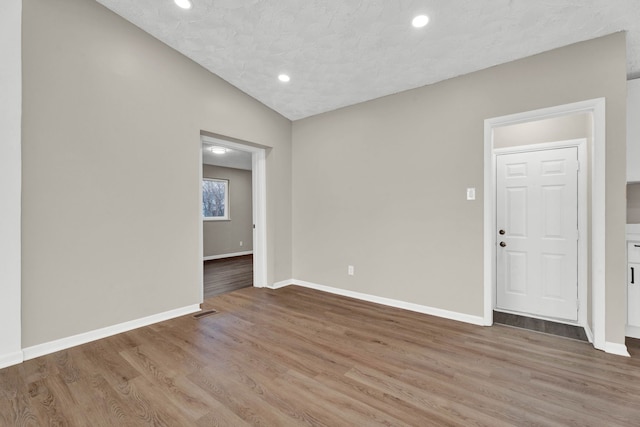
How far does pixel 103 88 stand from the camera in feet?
9.02

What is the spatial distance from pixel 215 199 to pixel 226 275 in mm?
2767

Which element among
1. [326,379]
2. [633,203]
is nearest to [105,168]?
[326,379]

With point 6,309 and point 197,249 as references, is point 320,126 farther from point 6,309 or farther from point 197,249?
point 6,309

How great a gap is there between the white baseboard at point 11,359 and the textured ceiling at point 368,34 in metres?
3.11

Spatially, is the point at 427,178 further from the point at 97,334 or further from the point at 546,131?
the point at 97,334

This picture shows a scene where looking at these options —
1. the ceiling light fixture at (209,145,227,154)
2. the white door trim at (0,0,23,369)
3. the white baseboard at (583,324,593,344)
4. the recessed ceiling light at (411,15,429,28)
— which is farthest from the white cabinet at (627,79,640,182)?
the ceiling light fixture at (209,145,227,154)

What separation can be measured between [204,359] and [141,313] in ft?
3.84

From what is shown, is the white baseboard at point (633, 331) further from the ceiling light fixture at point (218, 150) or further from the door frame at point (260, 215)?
the ceiling light fixture at point (218, 150)

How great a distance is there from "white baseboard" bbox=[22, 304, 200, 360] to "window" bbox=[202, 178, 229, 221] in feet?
13.7

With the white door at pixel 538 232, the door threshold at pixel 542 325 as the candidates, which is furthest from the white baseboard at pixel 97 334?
the white door at pixel 538 232

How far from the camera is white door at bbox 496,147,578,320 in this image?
3105 millimetres

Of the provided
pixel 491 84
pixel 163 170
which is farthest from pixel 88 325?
pixel 491 84

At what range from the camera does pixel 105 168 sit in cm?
277

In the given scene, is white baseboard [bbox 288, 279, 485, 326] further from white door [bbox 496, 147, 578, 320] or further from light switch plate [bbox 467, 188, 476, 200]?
light switch plate [bbox 467, 188, 476, 200]
